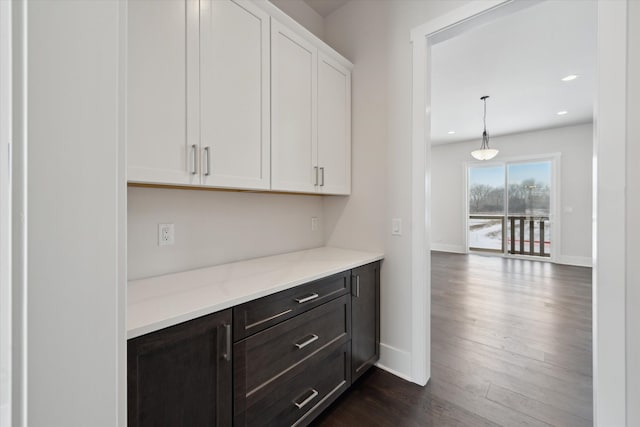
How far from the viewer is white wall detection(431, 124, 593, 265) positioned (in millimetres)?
5586

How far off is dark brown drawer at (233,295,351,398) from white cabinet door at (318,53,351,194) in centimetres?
90

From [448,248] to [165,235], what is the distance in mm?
7406

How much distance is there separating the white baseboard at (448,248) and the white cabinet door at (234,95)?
6941 millimetres

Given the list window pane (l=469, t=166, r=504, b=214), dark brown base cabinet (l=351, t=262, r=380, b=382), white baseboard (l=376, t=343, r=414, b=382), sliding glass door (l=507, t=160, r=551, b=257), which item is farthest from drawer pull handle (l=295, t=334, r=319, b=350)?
window pane (l=469, t=166, r=504, b=214)

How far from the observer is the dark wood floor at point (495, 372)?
1661 millimetres

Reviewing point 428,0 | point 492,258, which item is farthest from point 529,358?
Answer: point 492,258

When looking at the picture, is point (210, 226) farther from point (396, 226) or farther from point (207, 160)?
point (396, 226)

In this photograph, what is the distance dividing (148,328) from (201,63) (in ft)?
3.89

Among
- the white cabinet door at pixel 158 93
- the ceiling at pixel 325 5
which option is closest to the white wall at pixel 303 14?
the ceiling at pixel 325 5

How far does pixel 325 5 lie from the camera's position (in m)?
2.38

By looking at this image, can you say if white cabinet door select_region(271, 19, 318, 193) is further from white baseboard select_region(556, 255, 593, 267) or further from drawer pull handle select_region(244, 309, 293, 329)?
white baseboard select_region(556, 255, 593, 267)

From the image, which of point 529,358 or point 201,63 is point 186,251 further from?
point 529,358

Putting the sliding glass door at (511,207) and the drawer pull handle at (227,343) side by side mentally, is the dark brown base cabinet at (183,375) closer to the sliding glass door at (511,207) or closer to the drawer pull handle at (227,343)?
the drawer pull handle at (227,343)

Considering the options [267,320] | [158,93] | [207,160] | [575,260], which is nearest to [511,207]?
[575,260]
